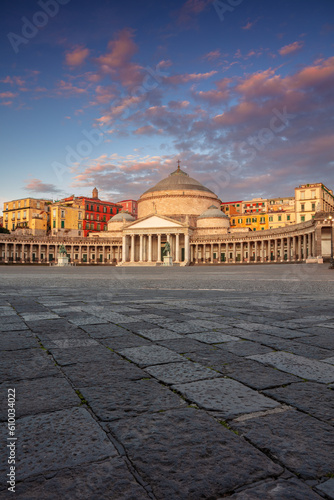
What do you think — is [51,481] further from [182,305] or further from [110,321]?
[182,305]

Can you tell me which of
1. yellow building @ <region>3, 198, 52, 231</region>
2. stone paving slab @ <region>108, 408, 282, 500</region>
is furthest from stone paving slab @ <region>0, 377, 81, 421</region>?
yellow building @ <region>3, 198, 52, 231</region>

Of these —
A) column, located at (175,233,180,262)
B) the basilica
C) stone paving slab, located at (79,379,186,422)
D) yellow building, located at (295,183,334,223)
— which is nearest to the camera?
stone paving slab, located at (79,379,186,422)

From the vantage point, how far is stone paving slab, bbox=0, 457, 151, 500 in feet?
3.94

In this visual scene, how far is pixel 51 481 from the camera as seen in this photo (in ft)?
4.15

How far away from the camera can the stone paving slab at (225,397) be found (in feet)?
5.95

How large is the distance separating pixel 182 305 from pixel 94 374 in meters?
3.69

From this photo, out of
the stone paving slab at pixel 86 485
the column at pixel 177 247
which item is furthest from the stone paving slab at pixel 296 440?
the column at pixel 177 247

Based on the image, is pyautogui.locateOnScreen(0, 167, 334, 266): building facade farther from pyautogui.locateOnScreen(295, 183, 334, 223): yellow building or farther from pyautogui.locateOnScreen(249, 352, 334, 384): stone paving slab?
pyautogui.locateOnScreen(249, 352, 334, 384): stone paving slab

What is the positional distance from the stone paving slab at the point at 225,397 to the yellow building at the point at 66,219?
79.2m

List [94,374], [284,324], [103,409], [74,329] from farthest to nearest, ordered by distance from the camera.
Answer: [284,324], [74,329], [94,374], [103,409]

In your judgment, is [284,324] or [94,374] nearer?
[94,374]

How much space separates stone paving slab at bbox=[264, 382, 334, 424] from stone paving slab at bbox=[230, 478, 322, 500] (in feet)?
1.80

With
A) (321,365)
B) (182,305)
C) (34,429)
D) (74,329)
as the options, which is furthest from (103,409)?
(182,305)

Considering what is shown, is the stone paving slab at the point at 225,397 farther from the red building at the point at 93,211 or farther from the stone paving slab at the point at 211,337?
the red building at the point at 93,211
